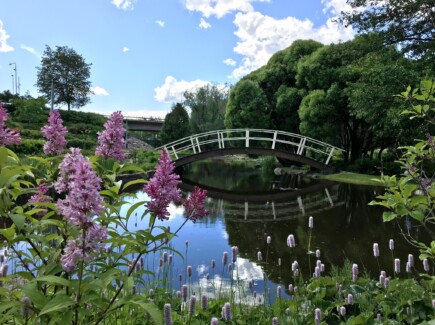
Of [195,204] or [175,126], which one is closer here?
[195,204]

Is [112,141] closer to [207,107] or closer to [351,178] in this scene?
[351,178]

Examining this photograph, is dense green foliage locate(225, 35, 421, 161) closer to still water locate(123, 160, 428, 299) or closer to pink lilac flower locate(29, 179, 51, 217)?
still water locate(123, 160, 428, 299)

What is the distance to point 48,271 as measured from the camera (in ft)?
5.52

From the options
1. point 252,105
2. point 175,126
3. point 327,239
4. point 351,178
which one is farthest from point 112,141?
point 175,126

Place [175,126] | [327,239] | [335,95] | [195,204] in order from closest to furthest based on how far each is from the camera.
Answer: [195,204], [327,239], [335,95], [175,126]

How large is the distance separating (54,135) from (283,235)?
7803 millimetres

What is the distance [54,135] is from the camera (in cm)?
219

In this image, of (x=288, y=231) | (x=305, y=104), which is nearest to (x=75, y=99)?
(x=305, y=104)

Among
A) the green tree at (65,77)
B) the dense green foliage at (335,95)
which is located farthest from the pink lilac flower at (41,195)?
the green tree at (65,77)

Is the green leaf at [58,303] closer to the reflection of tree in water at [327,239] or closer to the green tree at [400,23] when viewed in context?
the reflection of tree in water at [327,239]

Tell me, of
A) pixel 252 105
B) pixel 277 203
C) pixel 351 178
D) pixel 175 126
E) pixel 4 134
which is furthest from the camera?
pixel 175 126

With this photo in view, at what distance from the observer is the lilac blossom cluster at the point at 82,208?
1439 mm

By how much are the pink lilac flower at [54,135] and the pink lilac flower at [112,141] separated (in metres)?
0.22

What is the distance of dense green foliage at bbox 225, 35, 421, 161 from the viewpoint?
17.1 metres
